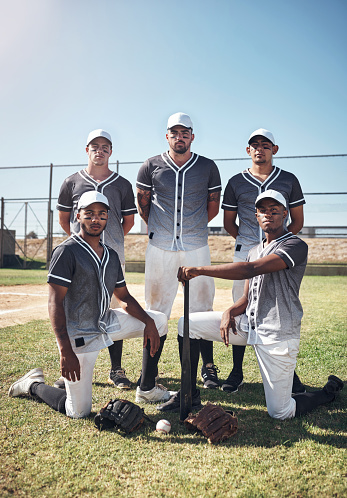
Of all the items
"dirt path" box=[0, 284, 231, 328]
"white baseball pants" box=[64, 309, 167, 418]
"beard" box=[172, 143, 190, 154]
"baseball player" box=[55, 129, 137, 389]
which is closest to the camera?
"white baseball pants" box=[64, 309, 167, 418]

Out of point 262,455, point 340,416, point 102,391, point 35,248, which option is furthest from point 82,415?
point 35,248

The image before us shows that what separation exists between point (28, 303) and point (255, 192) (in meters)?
6.44

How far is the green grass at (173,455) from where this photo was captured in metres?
2.19

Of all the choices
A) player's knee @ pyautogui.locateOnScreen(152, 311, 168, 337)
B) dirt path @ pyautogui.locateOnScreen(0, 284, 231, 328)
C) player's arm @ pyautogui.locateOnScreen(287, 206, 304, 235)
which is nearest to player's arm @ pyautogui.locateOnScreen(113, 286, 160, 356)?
player's knee @ pyautogui.locateOnScreen(152, 311, 168, 337)

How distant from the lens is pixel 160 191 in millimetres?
4172

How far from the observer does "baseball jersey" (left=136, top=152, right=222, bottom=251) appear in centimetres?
403

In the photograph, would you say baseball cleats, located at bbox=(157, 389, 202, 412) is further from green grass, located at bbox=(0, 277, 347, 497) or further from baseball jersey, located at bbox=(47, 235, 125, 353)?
baseball jersey, located at bbox=(47, 235, 125, 353)

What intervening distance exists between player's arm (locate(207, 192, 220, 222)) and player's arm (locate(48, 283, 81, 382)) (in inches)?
73.9

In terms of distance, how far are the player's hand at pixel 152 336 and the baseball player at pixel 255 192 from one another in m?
0.98

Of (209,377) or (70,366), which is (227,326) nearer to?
(209,377)

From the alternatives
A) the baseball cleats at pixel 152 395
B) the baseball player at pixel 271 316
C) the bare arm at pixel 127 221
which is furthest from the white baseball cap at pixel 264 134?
the baseball cleats at pixel 152 395

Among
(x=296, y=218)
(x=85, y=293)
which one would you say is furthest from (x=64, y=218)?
(x=296, y=218)

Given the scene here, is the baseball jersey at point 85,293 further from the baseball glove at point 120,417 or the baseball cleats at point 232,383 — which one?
the baseball cleats at point 232,383

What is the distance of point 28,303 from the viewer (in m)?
8.97
